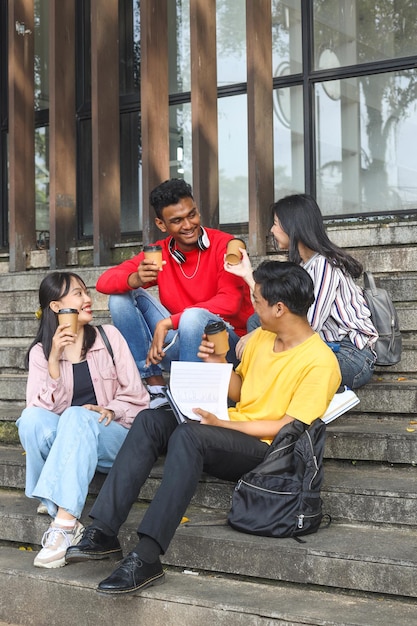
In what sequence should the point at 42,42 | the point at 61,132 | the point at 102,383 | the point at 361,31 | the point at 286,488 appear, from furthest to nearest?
the point at 42,42
the point at 361,31
the point at 61,132
the point at 102,383
the point at 286,488

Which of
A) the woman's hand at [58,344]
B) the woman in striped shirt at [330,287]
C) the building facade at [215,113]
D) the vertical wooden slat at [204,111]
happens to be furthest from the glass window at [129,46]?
the woman's hand at [58,344]

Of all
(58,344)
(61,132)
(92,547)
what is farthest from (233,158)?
(92,547)

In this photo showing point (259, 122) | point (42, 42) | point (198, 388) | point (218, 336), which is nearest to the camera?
point (198, 388)

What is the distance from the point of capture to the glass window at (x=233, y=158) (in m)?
9.24

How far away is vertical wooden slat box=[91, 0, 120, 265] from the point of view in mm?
7980

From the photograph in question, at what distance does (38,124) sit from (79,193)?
117 centimetres

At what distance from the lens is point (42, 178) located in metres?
10.6

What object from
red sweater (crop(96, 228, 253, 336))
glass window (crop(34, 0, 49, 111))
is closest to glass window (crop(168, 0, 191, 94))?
glass window (crop(34, 0, 49, 111))

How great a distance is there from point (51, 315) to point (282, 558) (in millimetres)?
1891

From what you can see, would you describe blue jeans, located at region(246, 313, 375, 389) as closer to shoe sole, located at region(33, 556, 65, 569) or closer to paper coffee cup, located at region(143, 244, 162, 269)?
paper coffee cup, located at region(143, 244, 162, 269)

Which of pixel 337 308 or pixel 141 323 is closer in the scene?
pixel 337 308

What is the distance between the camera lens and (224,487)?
14.2ft

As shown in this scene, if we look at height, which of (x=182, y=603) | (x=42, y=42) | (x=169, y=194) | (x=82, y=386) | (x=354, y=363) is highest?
(x=42, y=42)

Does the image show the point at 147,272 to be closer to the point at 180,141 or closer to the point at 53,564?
the point at 53,564
